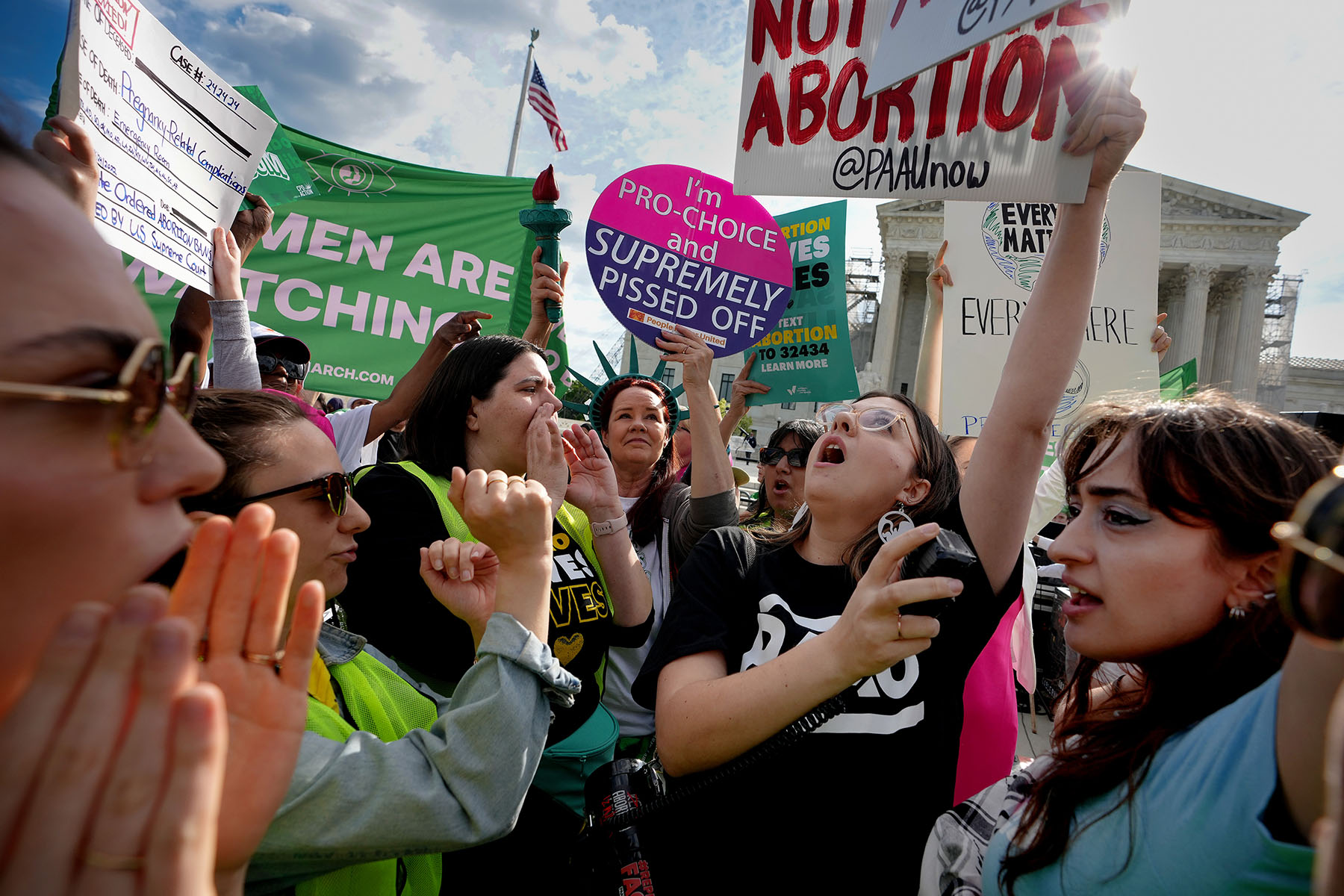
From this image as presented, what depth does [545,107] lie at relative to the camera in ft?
30.5

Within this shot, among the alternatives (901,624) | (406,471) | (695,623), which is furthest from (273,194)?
(901,624)

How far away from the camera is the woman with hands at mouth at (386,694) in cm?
111

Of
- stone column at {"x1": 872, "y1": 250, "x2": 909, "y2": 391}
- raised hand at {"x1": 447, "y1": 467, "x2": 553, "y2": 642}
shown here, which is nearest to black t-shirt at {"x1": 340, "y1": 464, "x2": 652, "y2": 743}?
raised hand at {"x1": 447, "y1": 467, "x2": 553, "y2": 642}

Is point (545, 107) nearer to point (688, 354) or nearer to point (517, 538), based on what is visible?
point (688, 354)

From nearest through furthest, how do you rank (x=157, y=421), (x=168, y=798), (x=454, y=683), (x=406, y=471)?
(x=168, y=798)
(x=157, y=421)
(x=454, y=683)
(x=406, y=471)

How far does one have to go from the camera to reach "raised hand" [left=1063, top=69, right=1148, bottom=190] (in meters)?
1.58

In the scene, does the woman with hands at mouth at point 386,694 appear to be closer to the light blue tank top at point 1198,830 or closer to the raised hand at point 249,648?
the raised hand at point 249,648

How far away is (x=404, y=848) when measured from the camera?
3.81ft

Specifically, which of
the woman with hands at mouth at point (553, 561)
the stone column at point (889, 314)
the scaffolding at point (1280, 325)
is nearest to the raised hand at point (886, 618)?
the woman with hands at mouth at point (553, 561)

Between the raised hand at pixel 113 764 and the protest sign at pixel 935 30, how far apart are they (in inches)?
77.6

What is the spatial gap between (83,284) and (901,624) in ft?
3.99

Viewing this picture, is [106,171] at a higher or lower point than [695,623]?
higher

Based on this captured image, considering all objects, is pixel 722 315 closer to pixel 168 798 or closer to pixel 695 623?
pixel 695 623

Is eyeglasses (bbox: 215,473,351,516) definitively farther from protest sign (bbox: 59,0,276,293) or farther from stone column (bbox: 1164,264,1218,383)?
stone column (bbox: 1164,264,1218,383)
